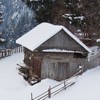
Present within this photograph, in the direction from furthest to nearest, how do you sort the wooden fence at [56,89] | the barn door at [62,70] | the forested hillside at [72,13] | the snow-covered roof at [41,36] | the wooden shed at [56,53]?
1. the forested hillside at [72,13]
2. the barn door at [62,70]
3. the wooden shed at [56,53]
4. the snow-covered roof at [41,36]
5. the wooden fence at [56,89]

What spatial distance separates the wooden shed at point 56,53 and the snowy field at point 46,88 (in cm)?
128

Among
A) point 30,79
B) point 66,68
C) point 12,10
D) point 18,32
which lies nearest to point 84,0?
point 66,68

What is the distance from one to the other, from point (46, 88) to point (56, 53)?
4313 mm

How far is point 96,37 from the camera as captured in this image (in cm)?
4234

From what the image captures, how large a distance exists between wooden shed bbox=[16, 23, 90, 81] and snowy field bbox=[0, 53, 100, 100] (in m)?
1.28

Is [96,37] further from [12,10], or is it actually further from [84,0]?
[12,10]

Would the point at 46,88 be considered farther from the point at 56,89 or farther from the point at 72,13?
the point at 72,13

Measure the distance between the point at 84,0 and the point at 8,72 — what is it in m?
11.7

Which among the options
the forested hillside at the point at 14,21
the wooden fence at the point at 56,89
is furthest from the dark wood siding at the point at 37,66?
the forested hillside at the point at 14,21

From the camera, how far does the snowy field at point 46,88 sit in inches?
1166

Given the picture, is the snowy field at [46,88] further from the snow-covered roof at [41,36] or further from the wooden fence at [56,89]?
the snow-covered roof at [41,36]

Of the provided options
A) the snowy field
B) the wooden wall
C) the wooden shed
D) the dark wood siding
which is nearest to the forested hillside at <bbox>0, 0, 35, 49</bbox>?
the snowy field

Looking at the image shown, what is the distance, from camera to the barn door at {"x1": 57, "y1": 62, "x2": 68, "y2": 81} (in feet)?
118

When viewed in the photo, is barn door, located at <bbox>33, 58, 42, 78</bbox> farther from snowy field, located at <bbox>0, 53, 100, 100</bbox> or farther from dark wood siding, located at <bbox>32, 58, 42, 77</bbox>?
snowy field, located at <bbox>0, 53, 100, 100</bbox>
